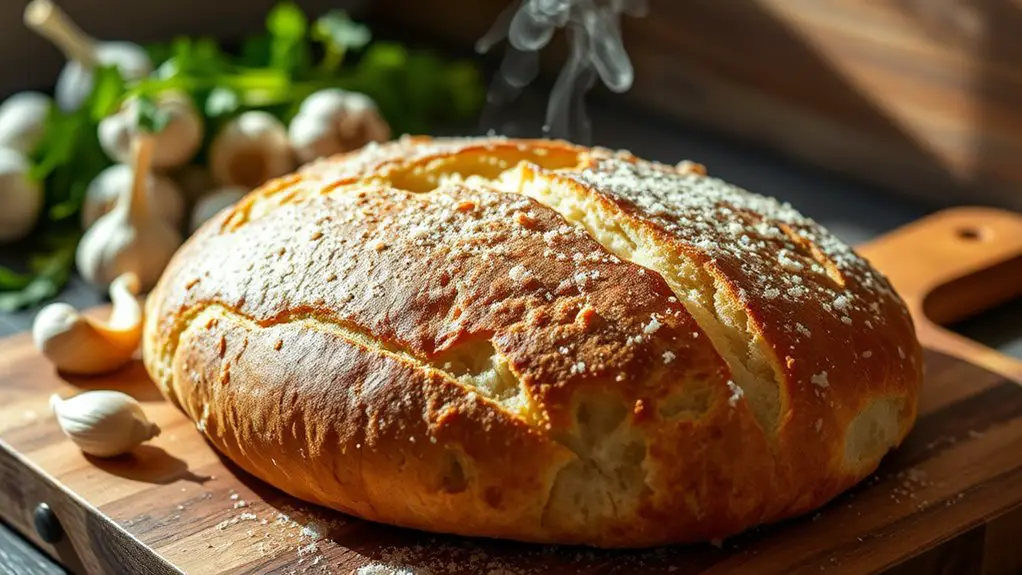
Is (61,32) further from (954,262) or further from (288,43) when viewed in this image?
(954,262)

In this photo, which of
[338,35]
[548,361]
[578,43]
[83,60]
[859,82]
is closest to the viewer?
[548,361]

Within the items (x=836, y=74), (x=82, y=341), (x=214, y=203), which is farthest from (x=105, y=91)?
(x=836, y=74)

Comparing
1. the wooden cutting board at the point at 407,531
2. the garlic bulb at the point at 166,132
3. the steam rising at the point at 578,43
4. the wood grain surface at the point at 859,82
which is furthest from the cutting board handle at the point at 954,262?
the garlic bulb at the point at 166,132

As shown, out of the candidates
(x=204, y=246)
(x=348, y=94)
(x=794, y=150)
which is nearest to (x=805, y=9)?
(x=794, y=150)

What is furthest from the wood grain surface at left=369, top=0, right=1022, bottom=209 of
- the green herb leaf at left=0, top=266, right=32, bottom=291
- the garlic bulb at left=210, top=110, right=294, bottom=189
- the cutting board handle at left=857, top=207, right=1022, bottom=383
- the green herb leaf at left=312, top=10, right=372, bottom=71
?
the green herb leaf at left=0, top=266, right=32, bottom=291

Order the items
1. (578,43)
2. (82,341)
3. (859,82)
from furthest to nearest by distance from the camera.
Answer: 1. (859,82)
2. (578,43)
3. (82,341)

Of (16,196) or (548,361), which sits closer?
(548,361)
